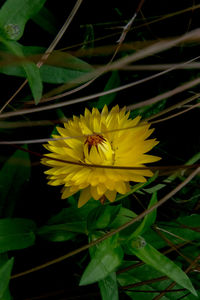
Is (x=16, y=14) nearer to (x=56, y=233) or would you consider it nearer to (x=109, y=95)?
(x=109, y=95)

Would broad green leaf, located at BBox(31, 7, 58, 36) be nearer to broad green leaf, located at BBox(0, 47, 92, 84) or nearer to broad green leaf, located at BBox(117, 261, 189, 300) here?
broad green leaf, located at BBox(0, 47, 92, 84)

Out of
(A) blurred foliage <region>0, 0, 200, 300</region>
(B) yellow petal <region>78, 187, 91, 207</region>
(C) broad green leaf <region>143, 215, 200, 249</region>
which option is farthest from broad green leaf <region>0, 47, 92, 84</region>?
(C) broad green leaf <region>143, 215, 200, 249</region>

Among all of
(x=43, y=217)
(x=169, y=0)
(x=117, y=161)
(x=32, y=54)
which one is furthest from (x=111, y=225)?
(x=169, y=0)

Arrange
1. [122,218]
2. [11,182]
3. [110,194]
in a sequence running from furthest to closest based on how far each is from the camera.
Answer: [11,182]
[122,218]
[110,194]

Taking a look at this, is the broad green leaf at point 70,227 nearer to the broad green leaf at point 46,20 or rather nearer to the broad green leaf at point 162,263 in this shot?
the broad green leaf at point 162,263

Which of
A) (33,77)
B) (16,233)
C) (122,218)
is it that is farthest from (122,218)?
(33,77)

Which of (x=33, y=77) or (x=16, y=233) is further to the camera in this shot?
(x=16, y=233)
